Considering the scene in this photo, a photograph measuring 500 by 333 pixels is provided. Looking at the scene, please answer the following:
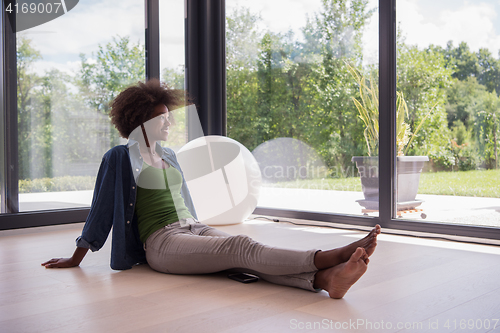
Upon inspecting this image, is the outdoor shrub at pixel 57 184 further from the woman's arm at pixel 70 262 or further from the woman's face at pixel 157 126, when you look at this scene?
the woman's face at pixel 157 126

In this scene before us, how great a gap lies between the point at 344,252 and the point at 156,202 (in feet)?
3.23

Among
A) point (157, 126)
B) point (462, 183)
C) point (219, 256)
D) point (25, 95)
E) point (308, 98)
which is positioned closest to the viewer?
point (219, 256)

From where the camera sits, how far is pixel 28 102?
360 centimetres

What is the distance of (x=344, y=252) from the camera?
162 centimetres

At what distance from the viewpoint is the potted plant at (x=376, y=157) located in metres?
3.35

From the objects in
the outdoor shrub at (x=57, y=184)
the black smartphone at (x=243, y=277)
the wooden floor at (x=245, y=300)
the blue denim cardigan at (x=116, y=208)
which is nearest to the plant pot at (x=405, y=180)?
the wooden floor at (x=245, y=300)

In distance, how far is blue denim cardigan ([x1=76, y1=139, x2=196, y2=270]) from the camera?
2127mm

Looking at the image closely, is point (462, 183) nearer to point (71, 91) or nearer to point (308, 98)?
point (308, 98)

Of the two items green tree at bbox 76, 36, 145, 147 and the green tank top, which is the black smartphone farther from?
green tree at bbox 76, 36, 145, 147

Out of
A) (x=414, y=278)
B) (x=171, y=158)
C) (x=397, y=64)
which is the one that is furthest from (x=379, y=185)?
(x=171, y=158)

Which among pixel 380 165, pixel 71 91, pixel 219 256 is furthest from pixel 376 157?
pixel 71 91

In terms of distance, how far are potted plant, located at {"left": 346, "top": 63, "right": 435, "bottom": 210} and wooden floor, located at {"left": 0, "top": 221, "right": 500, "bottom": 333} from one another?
0.84m

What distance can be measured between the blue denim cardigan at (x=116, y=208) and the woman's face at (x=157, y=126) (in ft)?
0.43

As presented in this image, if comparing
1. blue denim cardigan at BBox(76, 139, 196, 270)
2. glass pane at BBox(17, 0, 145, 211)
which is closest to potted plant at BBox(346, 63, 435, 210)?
blue denim cardigan at BBox(76, 139, 196, 270)
